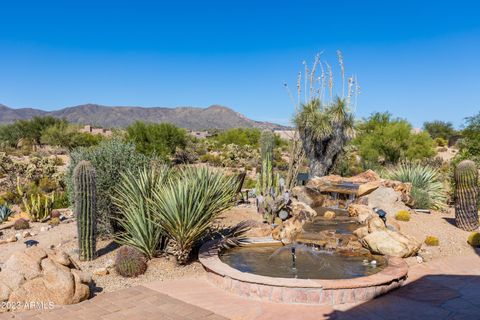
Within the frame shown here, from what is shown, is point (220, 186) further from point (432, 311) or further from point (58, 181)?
point (58, 181)

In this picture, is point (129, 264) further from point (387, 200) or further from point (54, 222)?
point (387, 200)

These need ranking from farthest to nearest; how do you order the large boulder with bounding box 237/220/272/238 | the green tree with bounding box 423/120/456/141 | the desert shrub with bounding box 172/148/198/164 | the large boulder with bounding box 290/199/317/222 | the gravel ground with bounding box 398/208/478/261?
the green tree with bounding box 423/120/456/141
the desert shrub with bounding box 172/148/198/164
the large boulder with bounding box 290/199/317/222
the large boulder with bounding box 237/220/272/238
the gravel ground with bounding box 398/208/478/261

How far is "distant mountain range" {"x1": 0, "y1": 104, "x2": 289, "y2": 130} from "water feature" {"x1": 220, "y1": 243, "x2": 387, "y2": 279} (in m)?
106

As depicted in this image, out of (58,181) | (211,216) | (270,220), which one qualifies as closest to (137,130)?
(58,181)

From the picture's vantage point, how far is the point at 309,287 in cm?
541

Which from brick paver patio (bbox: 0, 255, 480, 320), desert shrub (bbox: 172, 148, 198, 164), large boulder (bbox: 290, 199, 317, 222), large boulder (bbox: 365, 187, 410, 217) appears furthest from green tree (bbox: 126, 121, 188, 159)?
brick paver patio (bbox: 0, 255, 480, 320)

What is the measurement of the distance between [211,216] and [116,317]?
8.44ft

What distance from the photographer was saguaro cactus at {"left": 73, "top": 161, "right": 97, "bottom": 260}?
23.9 feet

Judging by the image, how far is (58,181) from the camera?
705 inches

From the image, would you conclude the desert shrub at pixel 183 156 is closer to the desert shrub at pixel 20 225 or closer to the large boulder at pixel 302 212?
the desert shrub at pixel 20 225

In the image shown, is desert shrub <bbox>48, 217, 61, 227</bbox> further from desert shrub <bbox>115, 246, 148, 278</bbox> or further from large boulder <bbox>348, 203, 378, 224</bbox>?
large boulder <bbox>348, 203, 378, 224</bbox>

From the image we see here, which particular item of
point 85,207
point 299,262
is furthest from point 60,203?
point 299,262

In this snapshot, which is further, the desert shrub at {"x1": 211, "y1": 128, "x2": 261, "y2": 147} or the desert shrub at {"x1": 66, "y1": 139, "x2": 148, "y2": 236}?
the desert shrub at {"x1": 211, "y1": 128, "x2": 261, "y2": 147}

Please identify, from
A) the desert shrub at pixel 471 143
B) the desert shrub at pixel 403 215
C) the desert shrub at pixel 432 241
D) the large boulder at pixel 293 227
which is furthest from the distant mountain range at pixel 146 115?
the desert shrub at pixel 432 241
